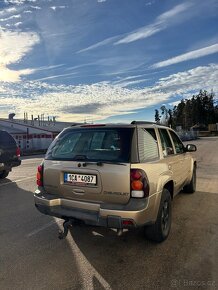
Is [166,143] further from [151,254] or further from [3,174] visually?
[3,174]

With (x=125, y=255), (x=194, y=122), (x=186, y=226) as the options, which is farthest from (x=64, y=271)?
(x=194, y=122)

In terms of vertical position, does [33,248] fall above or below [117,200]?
below

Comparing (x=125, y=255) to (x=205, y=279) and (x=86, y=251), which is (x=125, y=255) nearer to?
(x=86, y=251)

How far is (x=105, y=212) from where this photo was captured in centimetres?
402

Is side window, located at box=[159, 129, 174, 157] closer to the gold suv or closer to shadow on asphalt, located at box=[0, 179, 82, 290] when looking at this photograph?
the gold suv

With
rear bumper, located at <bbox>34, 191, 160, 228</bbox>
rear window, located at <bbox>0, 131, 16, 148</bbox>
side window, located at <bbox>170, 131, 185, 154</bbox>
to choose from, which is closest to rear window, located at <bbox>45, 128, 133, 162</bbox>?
rear bumper, located at <bbox>34, 191, 160, 228</bbox>

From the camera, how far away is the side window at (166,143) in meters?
5.21

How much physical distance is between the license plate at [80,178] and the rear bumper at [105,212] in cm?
28

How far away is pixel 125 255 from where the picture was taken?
4.21 meters

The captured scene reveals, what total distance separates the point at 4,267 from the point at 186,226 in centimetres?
302

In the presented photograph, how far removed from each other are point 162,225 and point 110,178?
1.20 m

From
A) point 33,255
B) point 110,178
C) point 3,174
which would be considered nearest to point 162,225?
point 110,178

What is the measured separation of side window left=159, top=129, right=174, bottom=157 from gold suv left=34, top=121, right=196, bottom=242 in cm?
15

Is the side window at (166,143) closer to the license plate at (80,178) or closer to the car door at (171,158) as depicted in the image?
the car door at (171,158)
